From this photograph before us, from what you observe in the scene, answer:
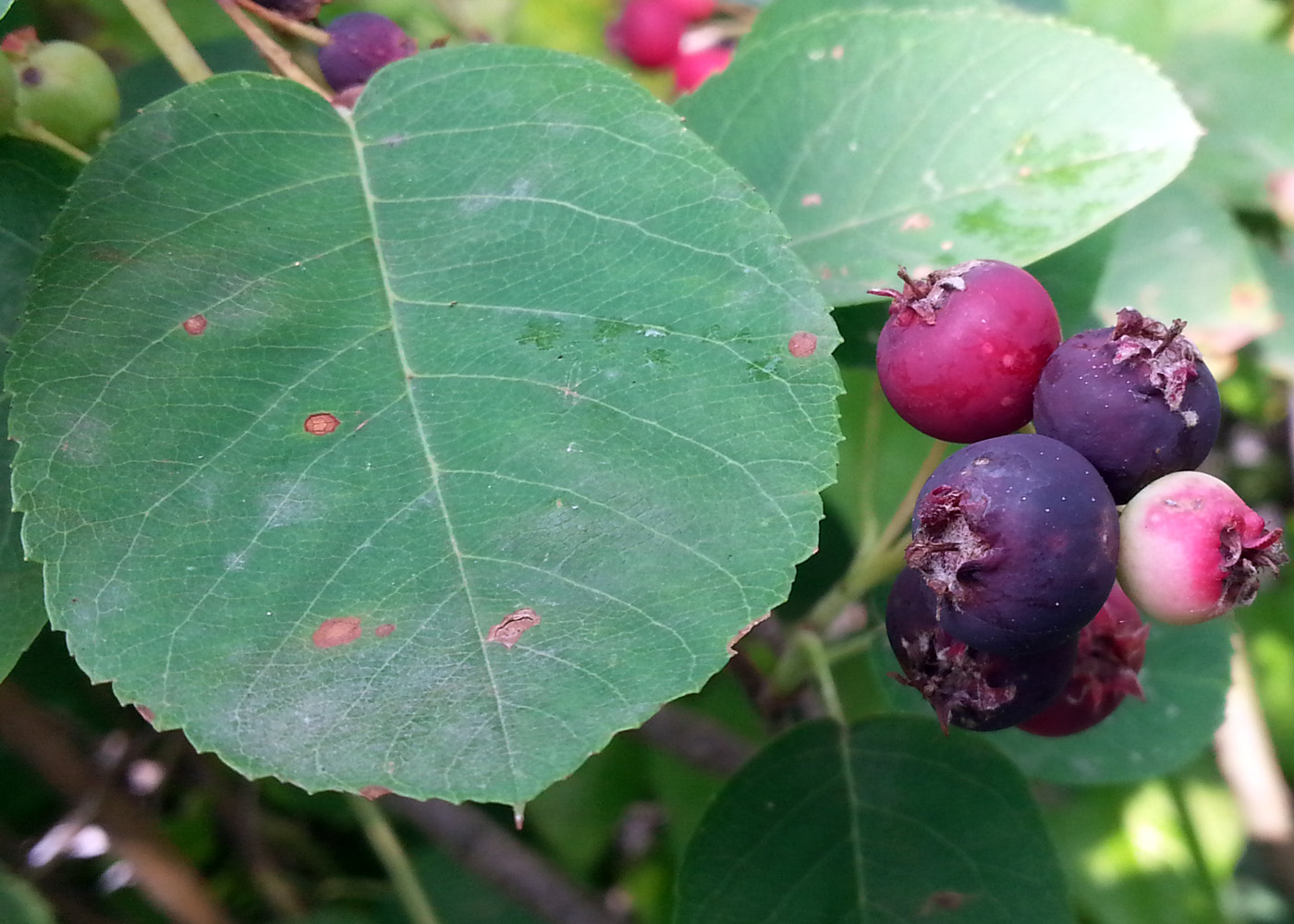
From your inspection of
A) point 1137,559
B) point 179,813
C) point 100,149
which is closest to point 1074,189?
point 1137,559

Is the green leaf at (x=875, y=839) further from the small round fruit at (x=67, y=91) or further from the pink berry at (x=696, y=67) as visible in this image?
the pink berry at (x=696, y=67)

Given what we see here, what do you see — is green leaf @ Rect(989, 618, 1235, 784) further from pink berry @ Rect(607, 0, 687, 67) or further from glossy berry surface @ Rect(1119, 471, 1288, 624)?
pink berry @ Rect(607, 0, 687, 67)

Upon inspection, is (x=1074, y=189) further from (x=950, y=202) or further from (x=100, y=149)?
(x=100, y=149)

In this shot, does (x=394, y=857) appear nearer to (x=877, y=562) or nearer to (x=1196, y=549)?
(x=877, y=562)

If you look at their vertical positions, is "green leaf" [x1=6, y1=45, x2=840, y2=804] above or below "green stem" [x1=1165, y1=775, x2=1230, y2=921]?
above

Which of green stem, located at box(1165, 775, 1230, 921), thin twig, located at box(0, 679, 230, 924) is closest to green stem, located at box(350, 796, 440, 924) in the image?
thin twig, located at box(0, 679, 230, 924)

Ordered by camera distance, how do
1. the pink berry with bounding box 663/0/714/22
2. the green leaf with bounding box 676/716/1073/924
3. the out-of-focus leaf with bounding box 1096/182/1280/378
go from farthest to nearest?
the pink berry with bounding box 663/0/714/22 < the out-of-focus leaf with bounding box 1096/182/1280/378 < the green leaf with bounding box 676/716/1073/924
